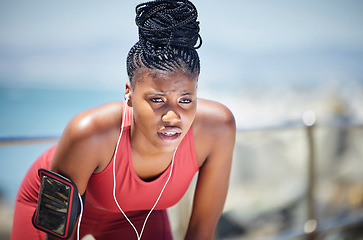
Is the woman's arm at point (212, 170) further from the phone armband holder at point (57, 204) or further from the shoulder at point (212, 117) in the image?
the phone armband holder at point (57, 204)

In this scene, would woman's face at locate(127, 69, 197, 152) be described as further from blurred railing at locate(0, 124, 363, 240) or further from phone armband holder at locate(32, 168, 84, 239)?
blurred railing at locate(0, 124, 363, 240)

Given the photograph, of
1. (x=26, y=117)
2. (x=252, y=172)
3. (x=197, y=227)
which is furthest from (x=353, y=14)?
(x=26, y=117)

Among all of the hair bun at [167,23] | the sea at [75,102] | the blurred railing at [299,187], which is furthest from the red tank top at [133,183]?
the sea at [75,102]

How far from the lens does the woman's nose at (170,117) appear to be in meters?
0.72

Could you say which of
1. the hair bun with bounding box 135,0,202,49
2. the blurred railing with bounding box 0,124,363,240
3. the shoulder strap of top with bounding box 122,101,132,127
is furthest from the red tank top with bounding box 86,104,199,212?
the blurred railing with bounding box 0,124,363,240

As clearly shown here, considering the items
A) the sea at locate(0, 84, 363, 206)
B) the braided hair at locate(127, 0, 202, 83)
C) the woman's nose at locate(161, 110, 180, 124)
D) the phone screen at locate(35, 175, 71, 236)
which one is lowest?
the phone screen at locate(35, 175, 71, 236)

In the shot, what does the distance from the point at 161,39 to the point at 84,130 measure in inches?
11.4

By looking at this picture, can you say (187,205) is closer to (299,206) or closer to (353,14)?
(353,14)

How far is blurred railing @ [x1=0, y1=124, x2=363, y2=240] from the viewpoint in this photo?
Answer: 204cm

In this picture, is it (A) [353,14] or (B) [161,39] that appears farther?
(A) [353,14]

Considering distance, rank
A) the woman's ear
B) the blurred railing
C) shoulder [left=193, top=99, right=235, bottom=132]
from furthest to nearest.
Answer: the blurred railing
shoulder [left=193, top=99, right=235, bottom=132]
the woman's ear

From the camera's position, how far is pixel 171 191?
954mm

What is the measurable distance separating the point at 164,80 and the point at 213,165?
15.2 inches

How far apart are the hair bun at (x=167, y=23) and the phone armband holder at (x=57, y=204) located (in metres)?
0.38
